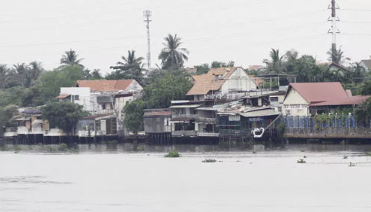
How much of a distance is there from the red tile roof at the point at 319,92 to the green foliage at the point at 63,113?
27091mm

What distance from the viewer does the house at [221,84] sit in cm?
7588

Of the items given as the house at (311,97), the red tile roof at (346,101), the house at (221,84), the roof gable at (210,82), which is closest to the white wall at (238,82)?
the house at (221,84)

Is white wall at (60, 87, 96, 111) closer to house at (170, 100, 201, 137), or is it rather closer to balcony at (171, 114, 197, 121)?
house at (170, 100, 201, 137)

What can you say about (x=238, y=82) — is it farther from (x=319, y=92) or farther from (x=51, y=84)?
(x=51, y=84)

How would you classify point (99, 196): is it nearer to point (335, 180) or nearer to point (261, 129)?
point (335, 180)

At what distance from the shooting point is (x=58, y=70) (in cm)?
10031

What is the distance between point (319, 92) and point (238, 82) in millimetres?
14821

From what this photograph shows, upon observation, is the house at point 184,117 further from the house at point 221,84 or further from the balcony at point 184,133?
the house at point 221,84

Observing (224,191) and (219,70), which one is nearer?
(224,191)

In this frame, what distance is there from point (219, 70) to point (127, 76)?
19713 millimetres

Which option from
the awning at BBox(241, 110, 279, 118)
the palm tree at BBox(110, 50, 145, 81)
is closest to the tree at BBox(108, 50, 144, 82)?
the palm tree at BBox(110, 50, 145, 81)

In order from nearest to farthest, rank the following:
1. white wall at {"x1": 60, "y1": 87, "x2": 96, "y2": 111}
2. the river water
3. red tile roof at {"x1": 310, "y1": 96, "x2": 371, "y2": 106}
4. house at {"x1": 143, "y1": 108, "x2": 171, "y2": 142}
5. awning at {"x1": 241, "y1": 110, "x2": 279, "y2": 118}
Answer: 1. the river water
2. red tile roof at {"x1": 310, "y1": 96, "x2": 371, "y2": 106}
3. awning at {"x1": 241, "y1": 110, "x2": 279, "y2": 118}
4. house at {"x1": 143, "y1": 108, "x2": 171, "y2": 142}
5. white wall at {"x1": 60, "y1": 87, "x2": 96, "y2": 111}

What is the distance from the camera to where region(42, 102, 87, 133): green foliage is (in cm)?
8262

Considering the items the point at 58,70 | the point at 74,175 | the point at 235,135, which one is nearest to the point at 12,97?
the point at 58,70
